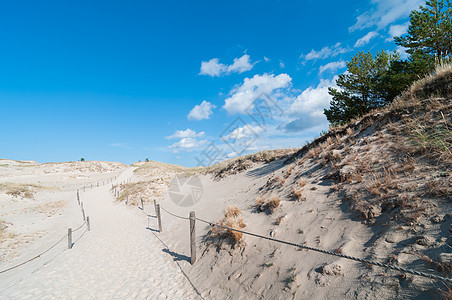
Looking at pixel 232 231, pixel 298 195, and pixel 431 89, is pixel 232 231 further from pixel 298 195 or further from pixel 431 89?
pixel 431 89

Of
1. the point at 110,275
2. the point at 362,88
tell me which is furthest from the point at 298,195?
the point at 362,88

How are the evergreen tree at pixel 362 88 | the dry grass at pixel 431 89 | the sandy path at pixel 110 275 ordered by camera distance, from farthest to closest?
the evergreen tree at pixel 362 88
the dry grass at pixel 431 89
the sandy path at pixel 110 275

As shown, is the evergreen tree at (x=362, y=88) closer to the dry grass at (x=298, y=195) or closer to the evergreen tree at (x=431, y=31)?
the evergreen tree at (x=431, y=31)

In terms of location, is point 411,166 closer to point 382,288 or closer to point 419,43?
point 382,288

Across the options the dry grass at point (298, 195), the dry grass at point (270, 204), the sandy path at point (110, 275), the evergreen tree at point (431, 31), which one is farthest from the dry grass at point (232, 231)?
the evergreen tree at point (431, 31)

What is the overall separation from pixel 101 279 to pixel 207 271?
4.27 meters

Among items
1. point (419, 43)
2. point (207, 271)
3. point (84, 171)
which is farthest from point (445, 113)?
point (84, 171)

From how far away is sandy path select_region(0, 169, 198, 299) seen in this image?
5922 millimetres

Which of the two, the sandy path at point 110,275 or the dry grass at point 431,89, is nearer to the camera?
the sandy path at point 110,275

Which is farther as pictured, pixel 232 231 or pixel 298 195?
pixel 298 195

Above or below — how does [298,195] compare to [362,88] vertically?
below

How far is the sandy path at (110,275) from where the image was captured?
19.4ft

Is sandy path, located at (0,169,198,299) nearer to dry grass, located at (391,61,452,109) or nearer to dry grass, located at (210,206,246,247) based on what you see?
dry grass, located at (210,206,246,247)

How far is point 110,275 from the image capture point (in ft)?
23.5
